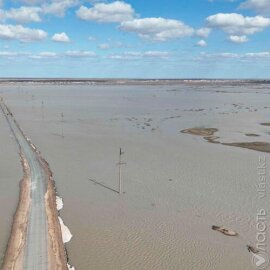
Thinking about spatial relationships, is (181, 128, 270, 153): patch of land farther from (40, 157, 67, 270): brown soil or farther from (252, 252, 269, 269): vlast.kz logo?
(40, 157, 67, 270): brown soil

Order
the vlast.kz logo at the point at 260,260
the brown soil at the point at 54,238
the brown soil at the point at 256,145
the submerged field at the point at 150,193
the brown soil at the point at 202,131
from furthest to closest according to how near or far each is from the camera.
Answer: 1. the brown soil at the point at 202,131
2. the brown soil at the point at 256,145
3. the submerged field at the point at 150,193
4. the vlast.kz logo at the point at 260,260
5. the brown soil at the point at 54,238

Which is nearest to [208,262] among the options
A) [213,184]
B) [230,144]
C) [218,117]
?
[213,184]

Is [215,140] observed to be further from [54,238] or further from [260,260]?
[54,238]

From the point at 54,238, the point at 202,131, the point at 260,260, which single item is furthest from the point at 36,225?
the point at 202,131

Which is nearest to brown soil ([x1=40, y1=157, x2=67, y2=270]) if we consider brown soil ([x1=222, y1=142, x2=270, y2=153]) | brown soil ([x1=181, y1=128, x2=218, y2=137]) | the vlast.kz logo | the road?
the road

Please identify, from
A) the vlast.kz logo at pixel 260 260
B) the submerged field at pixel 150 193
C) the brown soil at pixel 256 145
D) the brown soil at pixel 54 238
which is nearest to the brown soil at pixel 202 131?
the submerged field at pixel 150 193

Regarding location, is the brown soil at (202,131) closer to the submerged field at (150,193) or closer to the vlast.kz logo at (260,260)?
the submerged field at (150,193)
